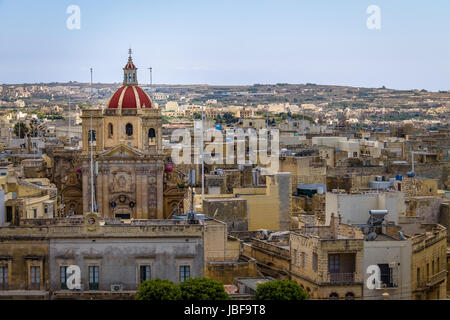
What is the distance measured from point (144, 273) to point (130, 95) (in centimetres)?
2744

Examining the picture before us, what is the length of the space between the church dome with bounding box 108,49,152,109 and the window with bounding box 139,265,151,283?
2677 centimetres

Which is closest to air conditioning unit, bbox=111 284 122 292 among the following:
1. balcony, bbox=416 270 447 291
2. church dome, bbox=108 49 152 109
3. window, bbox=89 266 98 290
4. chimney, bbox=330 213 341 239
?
window, bbox=89 266 98 290

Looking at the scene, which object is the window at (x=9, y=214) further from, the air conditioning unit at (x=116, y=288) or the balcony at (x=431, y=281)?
the balcony at (x=431, y=281)

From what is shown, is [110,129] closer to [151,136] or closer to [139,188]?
[151,136]

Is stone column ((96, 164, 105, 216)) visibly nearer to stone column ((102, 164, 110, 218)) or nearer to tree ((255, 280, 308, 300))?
stone column ((102, 164, 110, 218))

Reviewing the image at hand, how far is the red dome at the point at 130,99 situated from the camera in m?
58.6

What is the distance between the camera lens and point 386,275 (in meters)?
33.3

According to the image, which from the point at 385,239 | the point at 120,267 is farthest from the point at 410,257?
the point at 120,267

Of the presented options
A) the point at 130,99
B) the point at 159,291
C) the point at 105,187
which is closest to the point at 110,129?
the point at 130,99

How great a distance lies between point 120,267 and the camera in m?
32.7

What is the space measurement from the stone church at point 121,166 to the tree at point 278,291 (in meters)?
26.5

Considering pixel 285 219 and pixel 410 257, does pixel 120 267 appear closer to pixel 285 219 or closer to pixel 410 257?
pixel 410 257

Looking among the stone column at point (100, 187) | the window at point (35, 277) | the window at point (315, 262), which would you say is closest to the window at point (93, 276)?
the window at point (35, 277)
